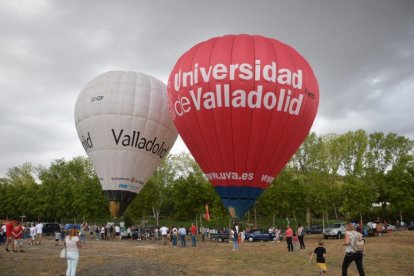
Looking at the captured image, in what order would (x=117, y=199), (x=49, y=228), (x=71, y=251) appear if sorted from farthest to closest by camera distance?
1. (x=49, y=228)
2. (x=117, y=199)
3. (x=71, y=251)

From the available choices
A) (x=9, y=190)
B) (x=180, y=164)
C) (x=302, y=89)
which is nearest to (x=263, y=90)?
(x=302, y=89)

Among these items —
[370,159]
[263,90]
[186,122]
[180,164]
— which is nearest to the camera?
[263,90]

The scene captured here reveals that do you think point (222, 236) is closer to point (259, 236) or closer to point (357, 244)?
point (259, 236)

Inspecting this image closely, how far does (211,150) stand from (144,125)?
10.7 metres

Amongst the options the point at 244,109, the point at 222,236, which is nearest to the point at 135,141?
the point at 244,109

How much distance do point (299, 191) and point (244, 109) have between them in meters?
29.5

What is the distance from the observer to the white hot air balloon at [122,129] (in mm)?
29234

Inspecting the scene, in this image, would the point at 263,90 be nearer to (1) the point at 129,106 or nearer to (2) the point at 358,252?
(2) the point at 358,252

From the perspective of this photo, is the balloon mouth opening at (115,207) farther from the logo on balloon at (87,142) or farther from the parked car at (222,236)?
the parked car at (222,236)

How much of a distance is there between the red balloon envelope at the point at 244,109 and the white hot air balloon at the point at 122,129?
957 centimetres

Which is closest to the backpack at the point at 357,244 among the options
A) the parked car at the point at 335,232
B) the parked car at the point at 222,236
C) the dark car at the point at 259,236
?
the dark car at the point at 259,236

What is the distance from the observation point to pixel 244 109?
19156 mm

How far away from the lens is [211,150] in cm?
2014

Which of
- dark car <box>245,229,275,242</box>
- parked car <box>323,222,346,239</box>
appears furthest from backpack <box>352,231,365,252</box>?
parked car <box>323,222,346,239</box>
